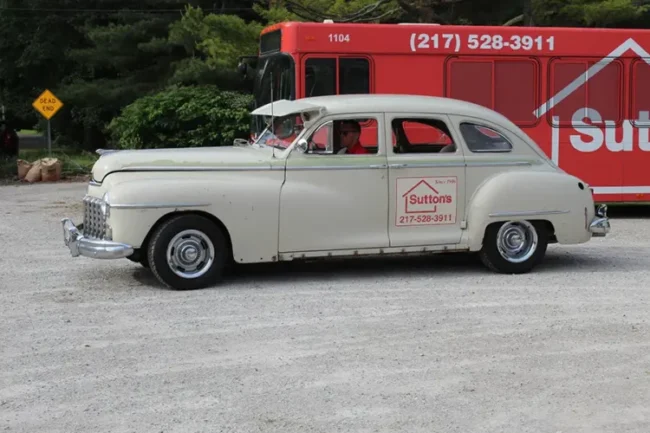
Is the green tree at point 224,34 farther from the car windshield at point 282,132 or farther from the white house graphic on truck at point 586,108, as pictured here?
the car windshield at point 282,132

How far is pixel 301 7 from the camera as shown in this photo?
24.0m

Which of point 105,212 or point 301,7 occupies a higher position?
point 301,7

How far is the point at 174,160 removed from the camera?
8789mm

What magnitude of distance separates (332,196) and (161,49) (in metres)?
28.6

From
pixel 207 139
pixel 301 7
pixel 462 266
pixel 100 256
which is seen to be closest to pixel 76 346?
pixel 100 256

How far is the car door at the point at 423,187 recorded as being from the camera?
9281 mm

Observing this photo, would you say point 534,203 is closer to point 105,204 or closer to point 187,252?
point 187,252

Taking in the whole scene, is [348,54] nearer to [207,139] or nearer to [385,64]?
[385,64]

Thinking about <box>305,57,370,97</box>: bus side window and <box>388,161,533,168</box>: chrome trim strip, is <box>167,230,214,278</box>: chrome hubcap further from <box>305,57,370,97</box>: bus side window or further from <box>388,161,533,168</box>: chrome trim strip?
<box>305,57,370,97</box>: bus side window

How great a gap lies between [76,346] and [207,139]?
42.9 feet

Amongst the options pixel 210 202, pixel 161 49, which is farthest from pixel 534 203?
pixel 161 49

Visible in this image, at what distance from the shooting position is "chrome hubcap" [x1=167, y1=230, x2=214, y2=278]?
8.67 m

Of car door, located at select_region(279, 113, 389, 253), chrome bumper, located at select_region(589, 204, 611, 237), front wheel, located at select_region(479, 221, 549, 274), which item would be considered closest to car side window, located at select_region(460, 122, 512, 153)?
front wheel, located at select_region(479, 221, 549, 274)

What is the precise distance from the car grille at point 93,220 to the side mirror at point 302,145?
6.22 feet
